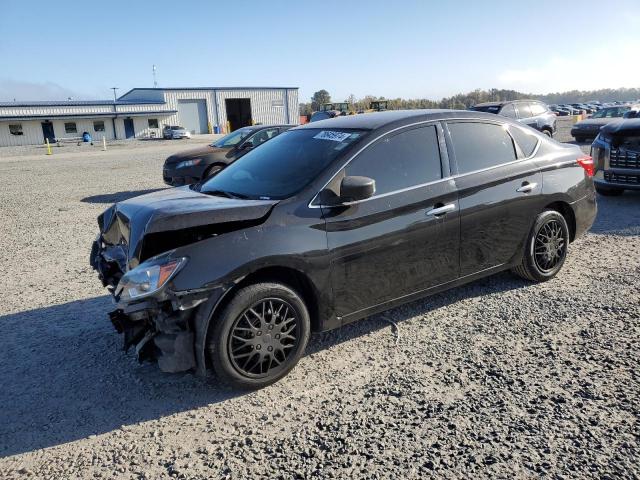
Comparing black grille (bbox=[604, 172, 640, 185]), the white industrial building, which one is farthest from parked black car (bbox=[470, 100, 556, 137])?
the white industrial building

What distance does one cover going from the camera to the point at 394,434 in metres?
2.84

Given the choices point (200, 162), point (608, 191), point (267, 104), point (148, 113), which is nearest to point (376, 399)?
point (608, 191)

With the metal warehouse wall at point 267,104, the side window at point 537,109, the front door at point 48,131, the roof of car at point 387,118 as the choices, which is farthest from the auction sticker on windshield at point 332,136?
the front door at point 48,131

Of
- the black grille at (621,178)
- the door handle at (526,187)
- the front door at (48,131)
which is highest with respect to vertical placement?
the front door at (48,131)

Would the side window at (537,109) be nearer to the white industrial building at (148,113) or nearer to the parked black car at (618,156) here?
the parked black car at (618,156)

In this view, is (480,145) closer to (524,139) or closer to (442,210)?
(524,139)

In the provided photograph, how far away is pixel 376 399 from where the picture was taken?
10.5ft

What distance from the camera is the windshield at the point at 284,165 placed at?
3.80m

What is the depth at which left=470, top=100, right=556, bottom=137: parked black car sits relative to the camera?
1748 cm

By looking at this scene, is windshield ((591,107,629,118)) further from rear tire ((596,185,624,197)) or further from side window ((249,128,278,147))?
side window ((249,128,278,147))

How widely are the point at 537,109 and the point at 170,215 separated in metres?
18.9

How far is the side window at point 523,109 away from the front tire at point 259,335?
17169mm

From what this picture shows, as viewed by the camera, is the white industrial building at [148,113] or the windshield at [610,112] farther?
the white industrial building at [148,113]

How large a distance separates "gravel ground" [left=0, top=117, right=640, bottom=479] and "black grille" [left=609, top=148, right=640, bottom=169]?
4.13 metres
